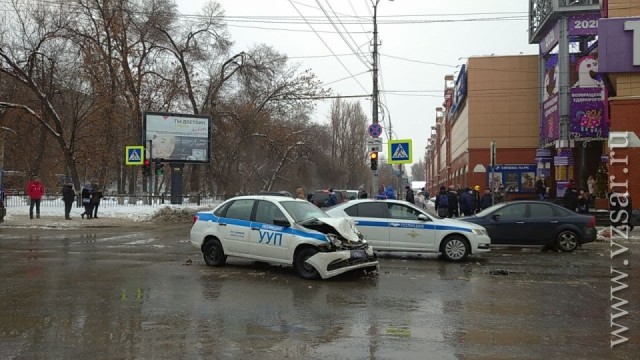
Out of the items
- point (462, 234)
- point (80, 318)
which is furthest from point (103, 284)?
point (462, 234)

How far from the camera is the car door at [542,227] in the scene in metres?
15.0

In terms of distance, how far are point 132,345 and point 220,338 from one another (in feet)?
3.14

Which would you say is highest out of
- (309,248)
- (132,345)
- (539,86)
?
(539,86)

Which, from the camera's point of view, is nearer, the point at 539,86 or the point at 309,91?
the point at 539,86

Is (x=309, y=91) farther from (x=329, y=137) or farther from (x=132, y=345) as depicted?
(x=132, y=345)

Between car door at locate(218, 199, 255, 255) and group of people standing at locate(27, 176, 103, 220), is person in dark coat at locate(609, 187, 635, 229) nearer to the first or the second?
car door at locate(218, 199, 255, 255)

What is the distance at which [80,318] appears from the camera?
7.08 m

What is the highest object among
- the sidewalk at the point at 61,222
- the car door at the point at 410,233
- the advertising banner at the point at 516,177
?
→ the advertising banner at the point at 516,177

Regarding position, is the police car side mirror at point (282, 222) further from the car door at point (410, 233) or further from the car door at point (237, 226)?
the car door at point (410, 233)

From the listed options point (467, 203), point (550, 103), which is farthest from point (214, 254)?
point (550, 103)

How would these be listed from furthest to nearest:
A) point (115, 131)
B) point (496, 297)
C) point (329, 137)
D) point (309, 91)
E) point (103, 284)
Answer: point (329, 137) < point (309, 91) < point (115, 131) < point (103, 284) < point (496, 297)

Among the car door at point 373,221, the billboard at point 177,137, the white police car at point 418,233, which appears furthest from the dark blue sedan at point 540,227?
the billboard at point 177,137

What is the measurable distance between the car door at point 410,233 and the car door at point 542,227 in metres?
3.83

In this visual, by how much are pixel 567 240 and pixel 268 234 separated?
29.7 ft
